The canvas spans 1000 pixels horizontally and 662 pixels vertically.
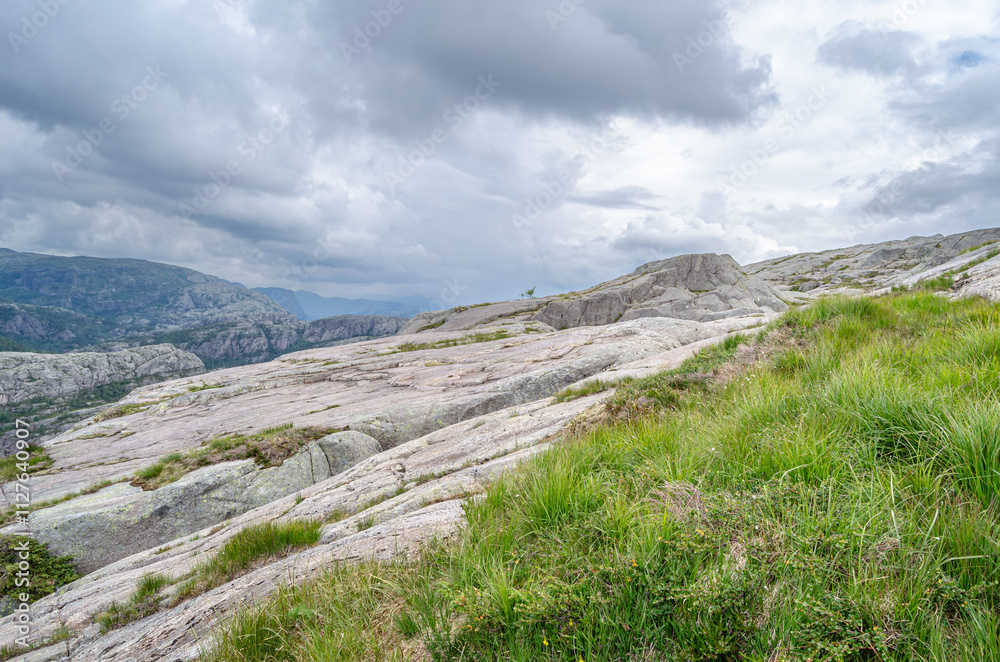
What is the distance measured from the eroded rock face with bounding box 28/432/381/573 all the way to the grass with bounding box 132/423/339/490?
44cm

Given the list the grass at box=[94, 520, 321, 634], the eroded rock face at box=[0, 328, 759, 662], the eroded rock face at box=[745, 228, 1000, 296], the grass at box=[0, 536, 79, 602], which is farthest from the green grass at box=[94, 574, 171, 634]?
the eroded rock face at box=[745, 228, 1000, 296]

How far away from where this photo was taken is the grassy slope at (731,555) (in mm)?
2877

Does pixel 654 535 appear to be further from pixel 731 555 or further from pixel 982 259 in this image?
pixel 982 259

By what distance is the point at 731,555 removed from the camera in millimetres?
3482

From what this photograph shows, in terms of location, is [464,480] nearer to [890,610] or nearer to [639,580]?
[639,580]

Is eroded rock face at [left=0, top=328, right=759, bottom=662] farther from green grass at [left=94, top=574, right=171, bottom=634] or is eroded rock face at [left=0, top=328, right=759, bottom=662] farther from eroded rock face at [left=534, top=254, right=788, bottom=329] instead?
eroded rock face at [left=534, top=254, right=788, bottom=329]

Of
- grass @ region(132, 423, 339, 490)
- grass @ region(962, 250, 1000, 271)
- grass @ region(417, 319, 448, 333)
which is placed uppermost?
grass @ region(417, 319, 448, 333)

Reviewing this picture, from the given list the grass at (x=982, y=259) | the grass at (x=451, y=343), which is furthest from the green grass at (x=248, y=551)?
the grass at (x=451, y=343)

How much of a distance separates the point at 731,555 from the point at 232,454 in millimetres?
18421

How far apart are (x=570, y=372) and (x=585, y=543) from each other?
17761 millimetres

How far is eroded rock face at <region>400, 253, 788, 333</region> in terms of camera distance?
6353cm

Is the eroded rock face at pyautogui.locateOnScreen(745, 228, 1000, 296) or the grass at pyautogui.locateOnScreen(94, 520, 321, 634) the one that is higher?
the eroded rock face at pyautogui.locateOnScreen(745, 228, 1000, 296)

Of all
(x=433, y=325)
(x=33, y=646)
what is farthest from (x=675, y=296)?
(x=33, y=646)

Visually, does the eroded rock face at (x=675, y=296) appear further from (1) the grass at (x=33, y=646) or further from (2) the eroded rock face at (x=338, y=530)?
(1) the grass at (x=33, y=646)
